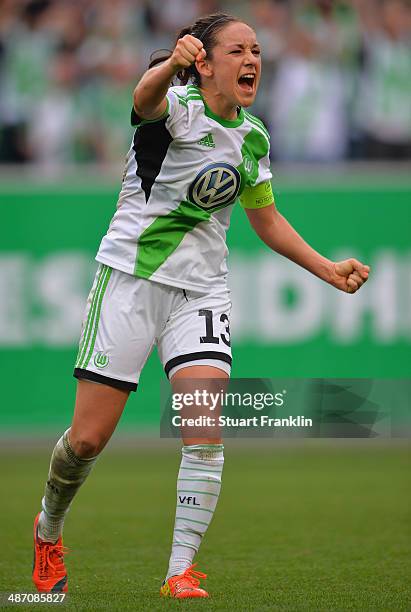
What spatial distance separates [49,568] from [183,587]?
2.33 feet

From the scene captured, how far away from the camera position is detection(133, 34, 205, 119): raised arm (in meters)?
4.57

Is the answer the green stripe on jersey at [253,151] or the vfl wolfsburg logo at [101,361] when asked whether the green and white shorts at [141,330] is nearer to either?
the vfl wolfsburg logo at [101,361]

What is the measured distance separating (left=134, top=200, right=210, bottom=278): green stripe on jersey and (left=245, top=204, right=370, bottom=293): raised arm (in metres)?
0.46

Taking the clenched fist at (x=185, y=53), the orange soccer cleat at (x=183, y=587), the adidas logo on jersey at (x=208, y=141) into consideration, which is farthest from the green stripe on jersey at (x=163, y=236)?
the orange soccer cleat at (x=183, y=587)

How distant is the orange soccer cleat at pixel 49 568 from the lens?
529cm

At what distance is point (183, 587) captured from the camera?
496cm

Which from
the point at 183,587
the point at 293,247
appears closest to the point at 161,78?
the point at 293,247

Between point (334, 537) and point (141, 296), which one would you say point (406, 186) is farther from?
point (141, 296)

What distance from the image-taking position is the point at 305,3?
1287 cm

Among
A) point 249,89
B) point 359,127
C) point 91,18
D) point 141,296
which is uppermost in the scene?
point 91,18

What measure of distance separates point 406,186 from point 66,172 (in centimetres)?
308

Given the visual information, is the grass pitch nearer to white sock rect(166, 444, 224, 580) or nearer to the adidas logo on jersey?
white sock rect(166, 444, 224, 580)

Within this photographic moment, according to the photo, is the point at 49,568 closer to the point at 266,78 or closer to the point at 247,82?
the point at 247,82

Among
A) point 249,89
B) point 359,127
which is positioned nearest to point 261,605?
point 249,89
